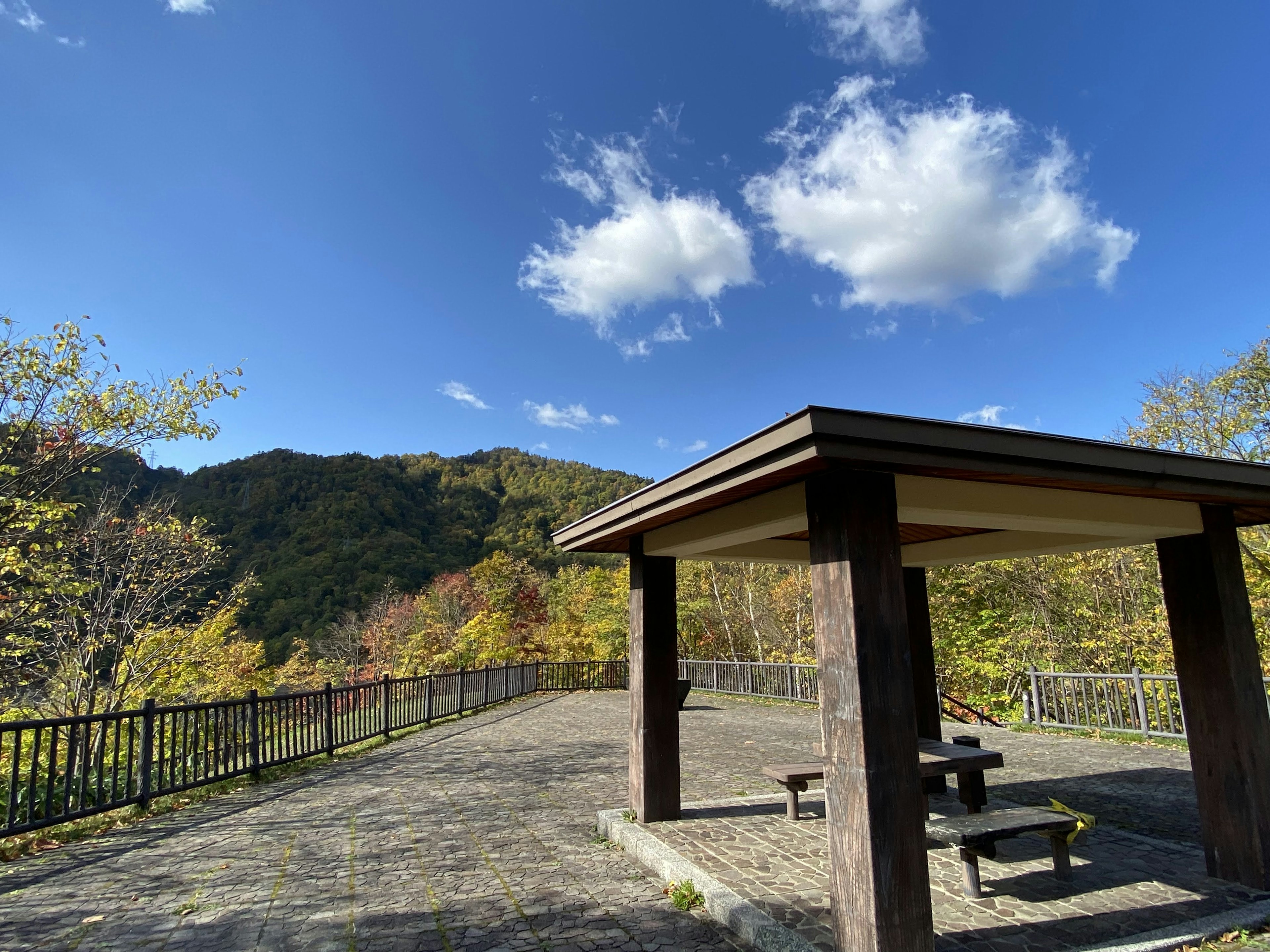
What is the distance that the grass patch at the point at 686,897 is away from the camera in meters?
3.73

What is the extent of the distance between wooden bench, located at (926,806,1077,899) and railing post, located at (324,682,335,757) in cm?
821

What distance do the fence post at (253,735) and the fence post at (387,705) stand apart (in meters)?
2.92

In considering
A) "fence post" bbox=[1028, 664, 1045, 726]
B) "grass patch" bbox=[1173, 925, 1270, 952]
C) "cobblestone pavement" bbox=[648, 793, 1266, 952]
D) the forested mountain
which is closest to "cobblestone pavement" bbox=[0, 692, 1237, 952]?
"cobblestone pavement" bbox=[648, 793, 1266, 952]

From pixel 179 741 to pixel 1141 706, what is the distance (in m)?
13.1

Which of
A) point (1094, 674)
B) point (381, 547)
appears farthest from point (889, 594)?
point (381, 547)

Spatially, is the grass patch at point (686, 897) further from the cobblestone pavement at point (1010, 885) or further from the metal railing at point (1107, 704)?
the metal railing at point (1107, 704)

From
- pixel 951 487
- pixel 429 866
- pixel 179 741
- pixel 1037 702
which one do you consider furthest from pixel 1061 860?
pixel 179 741

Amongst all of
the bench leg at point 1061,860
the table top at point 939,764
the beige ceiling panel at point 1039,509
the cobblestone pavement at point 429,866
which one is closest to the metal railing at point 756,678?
the cobblestone pavement at point 429,866

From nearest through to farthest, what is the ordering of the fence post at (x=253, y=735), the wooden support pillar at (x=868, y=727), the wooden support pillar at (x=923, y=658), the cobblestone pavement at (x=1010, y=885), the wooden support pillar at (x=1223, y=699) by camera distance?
the wooden support pillar at (x=868, y=727)
the cobblestone pavement at (x=1010, y=885)
the wooden support pillar at (x=1223, y=699)
the wooden support pillar at (x=923, y=658)
the fence post at (x=253, y=735)

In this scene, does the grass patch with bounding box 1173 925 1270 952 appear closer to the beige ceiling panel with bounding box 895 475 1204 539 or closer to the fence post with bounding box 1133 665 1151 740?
the beige ceiling panel with bounding box 895 475 1204 539

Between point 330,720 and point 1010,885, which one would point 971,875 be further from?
point 330,720

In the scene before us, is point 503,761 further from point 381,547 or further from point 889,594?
point 381,547

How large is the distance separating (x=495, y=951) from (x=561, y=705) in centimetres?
1290

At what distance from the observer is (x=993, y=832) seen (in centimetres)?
346
